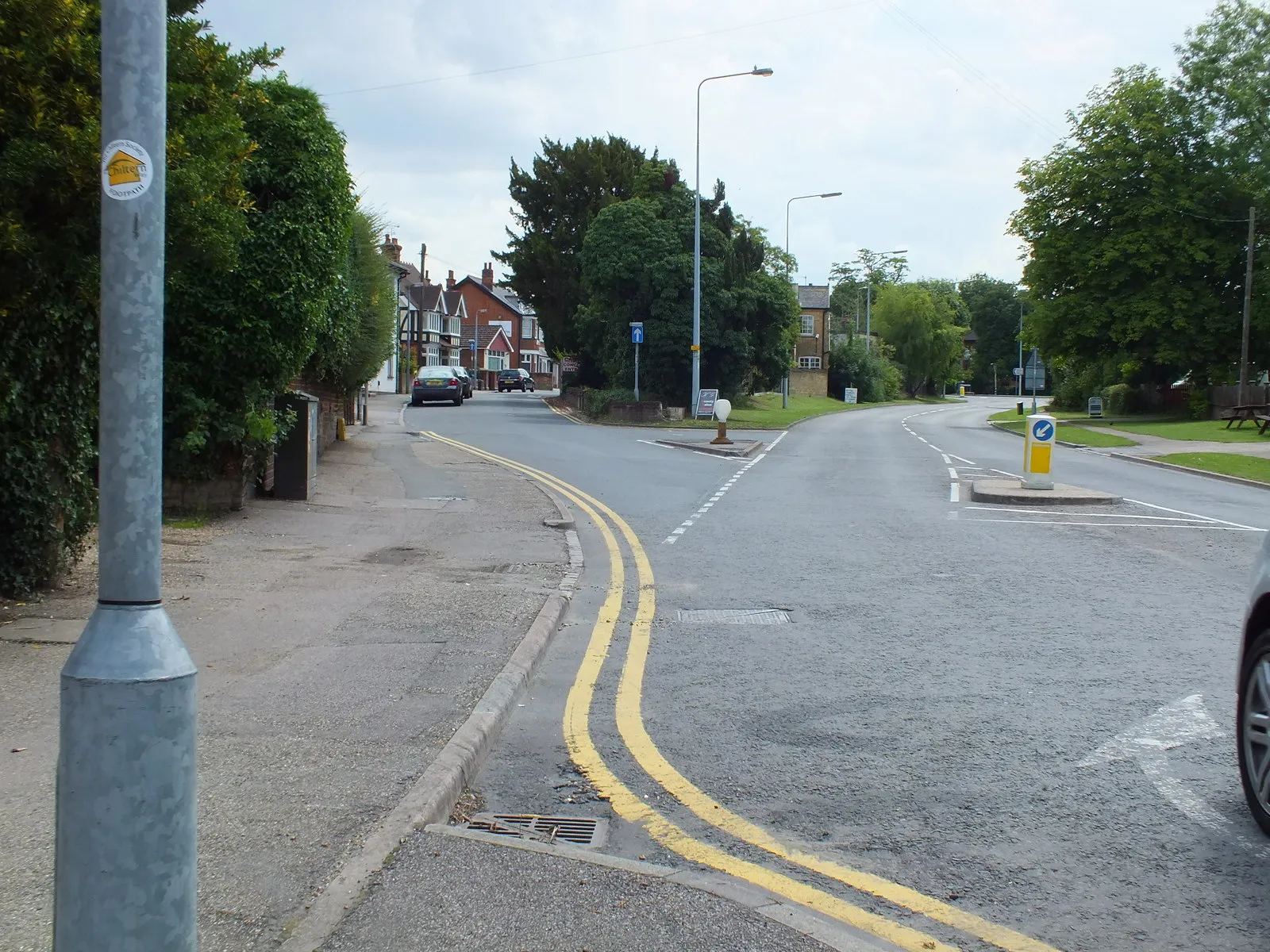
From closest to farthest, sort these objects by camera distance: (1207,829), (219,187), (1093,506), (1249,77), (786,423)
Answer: (1207,829) → (219,187) → (1093,506) → (786,423) → (1249,77)

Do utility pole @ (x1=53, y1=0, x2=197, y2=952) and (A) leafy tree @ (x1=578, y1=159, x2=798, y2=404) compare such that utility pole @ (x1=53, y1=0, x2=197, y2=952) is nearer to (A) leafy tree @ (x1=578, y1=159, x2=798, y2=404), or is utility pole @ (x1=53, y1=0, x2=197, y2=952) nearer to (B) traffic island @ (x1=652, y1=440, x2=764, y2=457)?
(B) traffic island @ (x1=652, y1=440, x2=764, y2=457)

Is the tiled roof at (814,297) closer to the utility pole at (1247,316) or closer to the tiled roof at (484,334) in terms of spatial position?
the tiled roof at (484,334)

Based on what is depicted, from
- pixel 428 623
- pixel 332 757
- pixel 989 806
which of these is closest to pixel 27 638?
pixel 428 623

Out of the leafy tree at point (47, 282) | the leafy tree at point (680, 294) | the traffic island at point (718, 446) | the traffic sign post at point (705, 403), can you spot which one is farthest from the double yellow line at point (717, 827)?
the leafy tree at point (680, 294)

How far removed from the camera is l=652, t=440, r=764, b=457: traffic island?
92.6 feet

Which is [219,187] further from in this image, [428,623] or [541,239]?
[541,239]

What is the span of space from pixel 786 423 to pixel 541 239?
21.6 metres

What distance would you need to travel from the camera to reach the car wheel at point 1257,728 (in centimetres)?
448

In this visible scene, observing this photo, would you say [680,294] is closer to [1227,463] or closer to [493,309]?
[1227,463]

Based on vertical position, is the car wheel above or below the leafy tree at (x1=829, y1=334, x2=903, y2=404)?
below

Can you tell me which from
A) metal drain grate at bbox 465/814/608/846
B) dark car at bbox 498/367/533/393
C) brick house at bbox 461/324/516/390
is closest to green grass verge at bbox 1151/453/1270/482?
metal drain grate at bbox 465/814/608/846

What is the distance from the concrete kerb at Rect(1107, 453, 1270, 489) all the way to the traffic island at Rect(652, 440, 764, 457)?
31.3ft

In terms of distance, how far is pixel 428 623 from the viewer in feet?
27.3

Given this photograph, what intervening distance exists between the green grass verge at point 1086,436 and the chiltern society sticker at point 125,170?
1219 inches
